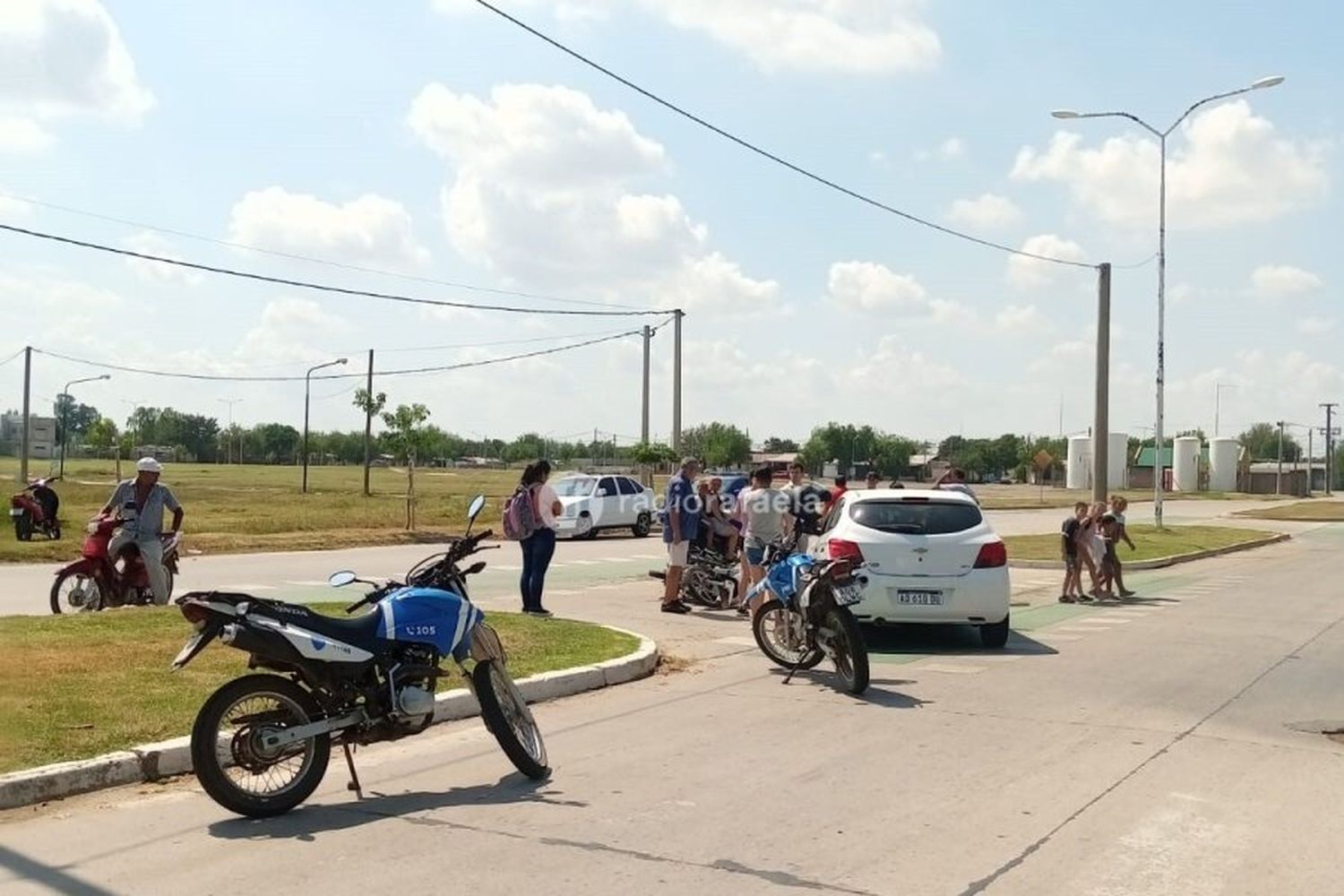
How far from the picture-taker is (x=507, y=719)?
6.87m

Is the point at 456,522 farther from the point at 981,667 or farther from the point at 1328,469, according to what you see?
the point at 1328,469

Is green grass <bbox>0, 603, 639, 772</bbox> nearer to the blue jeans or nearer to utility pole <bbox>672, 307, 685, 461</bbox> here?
the blue jeans

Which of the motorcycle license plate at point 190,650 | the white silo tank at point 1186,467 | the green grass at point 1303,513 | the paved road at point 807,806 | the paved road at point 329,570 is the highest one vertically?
the white silo tank at point 1186,467

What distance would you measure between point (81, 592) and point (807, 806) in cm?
979

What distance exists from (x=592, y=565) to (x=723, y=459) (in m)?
116

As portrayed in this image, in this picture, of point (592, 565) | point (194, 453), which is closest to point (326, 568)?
point (592, 565)

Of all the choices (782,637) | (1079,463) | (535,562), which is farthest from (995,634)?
(1079,463)

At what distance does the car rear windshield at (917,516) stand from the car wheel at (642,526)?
854 inches

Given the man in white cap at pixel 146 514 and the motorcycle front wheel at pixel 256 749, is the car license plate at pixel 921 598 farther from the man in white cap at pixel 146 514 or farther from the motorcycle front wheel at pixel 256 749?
the motorcycle front wheel at pixel 256 749

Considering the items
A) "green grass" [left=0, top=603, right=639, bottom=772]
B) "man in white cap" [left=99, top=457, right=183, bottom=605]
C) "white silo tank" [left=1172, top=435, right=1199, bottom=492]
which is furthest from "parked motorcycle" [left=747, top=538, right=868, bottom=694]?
"white silo tank" [left=1172, top=435, right=1199, bottom=492]

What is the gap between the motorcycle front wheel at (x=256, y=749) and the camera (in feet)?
19.8

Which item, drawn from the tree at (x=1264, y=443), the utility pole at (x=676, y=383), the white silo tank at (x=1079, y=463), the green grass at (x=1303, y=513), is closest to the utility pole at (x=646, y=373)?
the utility pole at (x=676, y=383)

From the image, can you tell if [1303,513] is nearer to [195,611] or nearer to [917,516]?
Result: [917,516]

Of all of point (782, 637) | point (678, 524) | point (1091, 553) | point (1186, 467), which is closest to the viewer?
point (782, 637)
